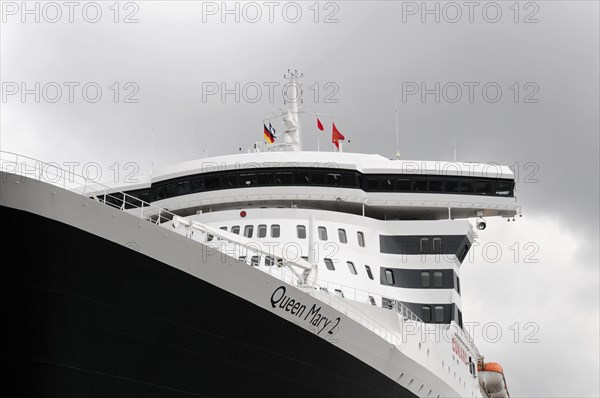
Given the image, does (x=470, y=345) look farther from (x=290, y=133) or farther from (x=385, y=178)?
(x=290, y=133)

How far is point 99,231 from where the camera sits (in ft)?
51.9

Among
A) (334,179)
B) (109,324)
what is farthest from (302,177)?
(109,324)

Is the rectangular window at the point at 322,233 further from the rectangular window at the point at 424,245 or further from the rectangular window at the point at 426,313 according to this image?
the rectangular window at the point at 426,313

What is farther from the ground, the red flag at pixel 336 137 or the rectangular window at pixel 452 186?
the red flag at pixel 336 137

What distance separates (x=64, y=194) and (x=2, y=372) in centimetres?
313

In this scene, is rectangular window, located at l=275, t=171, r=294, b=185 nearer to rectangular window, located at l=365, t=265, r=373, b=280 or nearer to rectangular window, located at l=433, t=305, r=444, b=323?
rectangular window, located at l=365, t=265, r=373, b=280

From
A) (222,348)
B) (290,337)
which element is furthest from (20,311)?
(290,337)

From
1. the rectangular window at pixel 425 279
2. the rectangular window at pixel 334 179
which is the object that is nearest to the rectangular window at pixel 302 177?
the rectangular window at pixel 334 179

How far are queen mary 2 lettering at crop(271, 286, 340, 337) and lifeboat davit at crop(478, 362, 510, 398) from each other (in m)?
15.3

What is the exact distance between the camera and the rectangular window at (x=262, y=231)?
82.9 ft

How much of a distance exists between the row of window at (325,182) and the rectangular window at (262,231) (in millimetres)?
2101

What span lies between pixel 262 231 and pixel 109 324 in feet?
32.5

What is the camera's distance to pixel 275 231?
25.4 m

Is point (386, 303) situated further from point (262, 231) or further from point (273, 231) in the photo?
point (262, 231)
